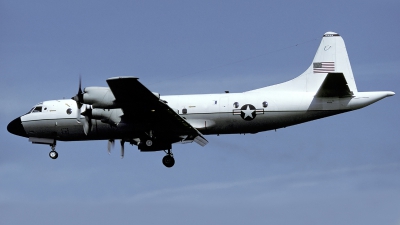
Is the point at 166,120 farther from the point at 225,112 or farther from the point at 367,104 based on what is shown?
the point at 367,104

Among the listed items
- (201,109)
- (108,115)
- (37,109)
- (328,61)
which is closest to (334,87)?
(328,61)

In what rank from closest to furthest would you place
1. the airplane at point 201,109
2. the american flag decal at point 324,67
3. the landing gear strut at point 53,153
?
the airplane at point 201,109 < the american flag decal at point 324,67 < the landing gear strut at point 53,153

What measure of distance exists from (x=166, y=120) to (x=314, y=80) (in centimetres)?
735

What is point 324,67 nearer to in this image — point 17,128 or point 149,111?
point 149,111

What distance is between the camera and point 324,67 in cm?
3744

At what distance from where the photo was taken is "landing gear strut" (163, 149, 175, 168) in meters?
37.2

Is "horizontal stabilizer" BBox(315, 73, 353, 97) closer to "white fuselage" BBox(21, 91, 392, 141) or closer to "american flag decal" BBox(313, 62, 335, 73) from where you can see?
"white fuselage" BBox(21, 91, 392, 141)

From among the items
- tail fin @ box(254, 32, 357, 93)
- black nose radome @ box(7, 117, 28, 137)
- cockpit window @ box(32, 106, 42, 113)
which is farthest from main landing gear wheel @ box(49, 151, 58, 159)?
tail fin @ box(254, 32, 357, 93)

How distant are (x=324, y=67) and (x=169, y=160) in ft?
28.2

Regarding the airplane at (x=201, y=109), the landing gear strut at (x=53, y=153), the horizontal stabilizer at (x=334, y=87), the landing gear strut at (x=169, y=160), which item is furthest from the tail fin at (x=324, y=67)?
the landing gear strut at (x=53, y=153)

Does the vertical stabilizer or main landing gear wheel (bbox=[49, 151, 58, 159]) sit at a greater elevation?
the vertical stabilizer

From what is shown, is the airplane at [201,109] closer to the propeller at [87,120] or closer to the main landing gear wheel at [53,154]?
the propeller at [87,120]

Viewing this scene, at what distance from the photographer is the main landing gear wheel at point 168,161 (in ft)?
122

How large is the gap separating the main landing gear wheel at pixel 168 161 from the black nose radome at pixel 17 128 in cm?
731
